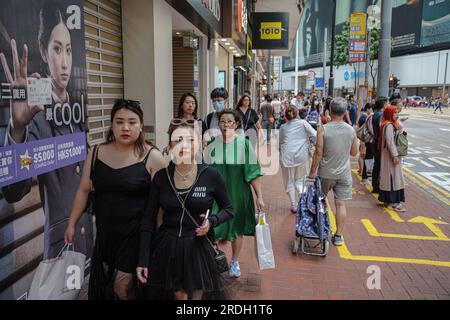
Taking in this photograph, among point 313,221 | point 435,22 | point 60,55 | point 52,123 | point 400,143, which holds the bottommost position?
point 313,221

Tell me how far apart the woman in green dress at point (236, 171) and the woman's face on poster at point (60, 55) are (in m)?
1.44

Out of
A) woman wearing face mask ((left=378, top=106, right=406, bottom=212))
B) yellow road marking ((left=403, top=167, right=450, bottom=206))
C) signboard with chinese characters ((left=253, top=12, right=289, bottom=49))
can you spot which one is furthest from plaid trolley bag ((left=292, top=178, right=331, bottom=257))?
signboard with chinese characters ((left=253, top=12, right=289, bottom=49))

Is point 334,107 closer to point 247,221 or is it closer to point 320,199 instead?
point 320,199

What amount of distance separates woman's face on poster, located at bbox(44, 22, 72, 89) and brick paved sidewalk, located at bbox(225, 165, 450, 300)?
2.48 m

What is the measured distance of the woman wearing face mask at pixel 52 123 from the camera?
270cm

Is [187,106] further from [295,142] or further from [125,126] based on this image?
[125,126]

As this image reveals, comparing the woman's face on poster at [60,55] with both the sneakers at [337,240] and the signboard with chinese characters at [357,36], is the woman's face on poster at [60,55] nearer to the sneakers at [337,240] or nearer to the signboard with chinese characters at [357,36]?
the sneakers at [337,240]

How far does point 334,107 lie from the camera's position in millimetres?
5023

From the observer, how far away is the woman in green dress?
12.9ft

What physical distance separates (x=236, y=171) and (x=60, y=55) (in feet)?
6.16

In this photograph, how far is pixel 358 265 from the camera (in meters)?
4.60

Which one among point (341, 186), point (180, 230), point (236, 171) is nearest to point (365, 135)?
point (341, 186)

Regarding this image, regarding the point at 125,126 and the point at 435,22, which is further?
the point at 435,22

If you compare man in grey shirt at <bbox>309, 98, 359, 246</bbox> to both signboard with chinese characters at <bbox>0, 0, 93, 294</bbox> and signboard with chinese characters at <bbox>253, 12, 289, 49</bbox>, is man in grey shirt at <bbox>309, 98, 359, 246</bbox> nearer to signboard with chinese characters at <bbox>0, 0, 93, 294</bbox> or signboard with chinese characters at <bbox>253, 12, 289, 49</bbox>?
signboard with chinese characters at <bbox>0, 0, 93, 294</bbox>
